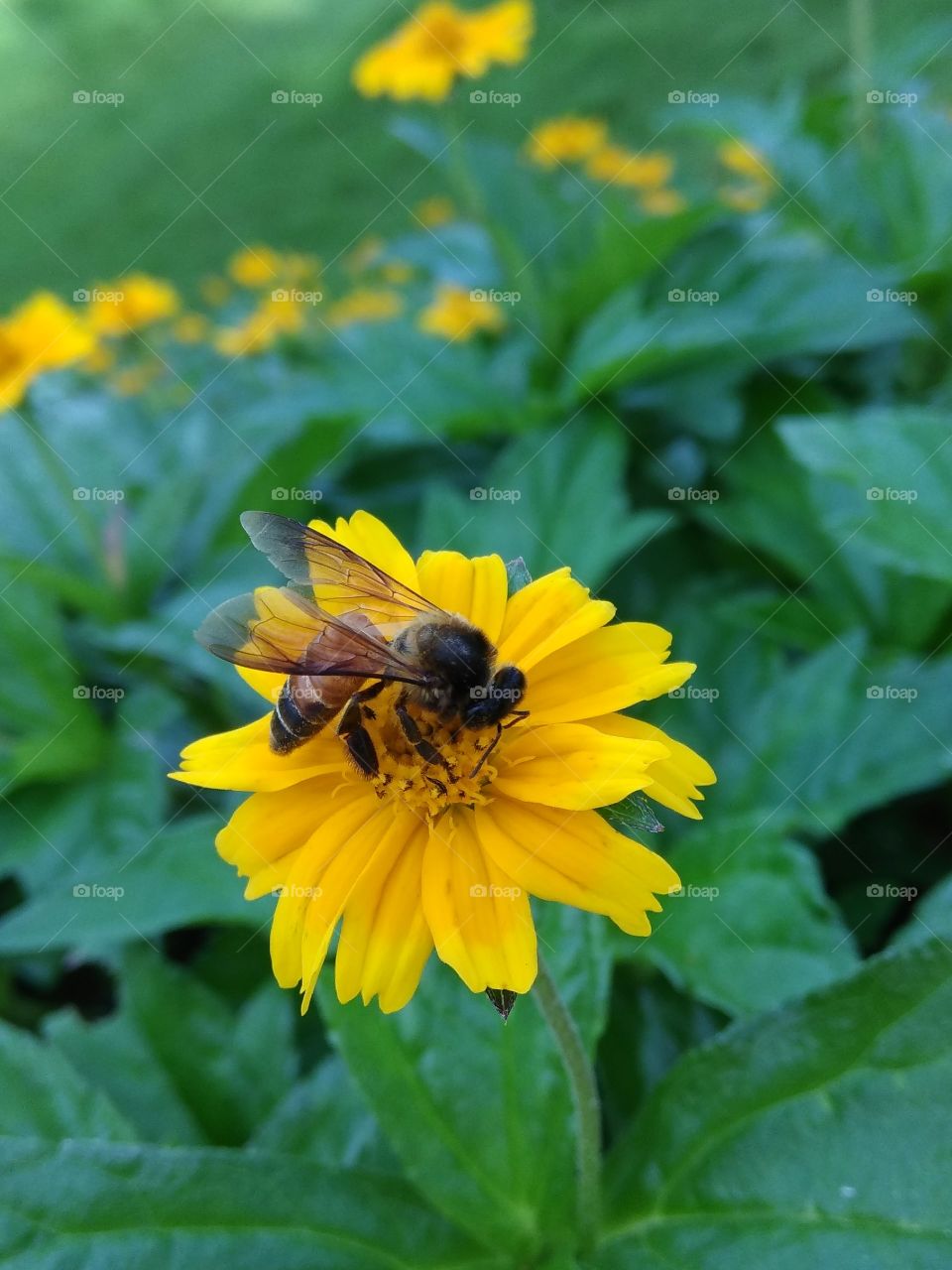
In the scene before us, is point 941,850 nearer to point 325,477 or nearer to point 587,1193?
point 587,1193

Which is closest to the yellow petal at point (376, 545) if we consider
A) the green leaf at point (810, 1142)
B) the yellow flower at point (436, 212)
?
the green leaf at point (810, 1142)

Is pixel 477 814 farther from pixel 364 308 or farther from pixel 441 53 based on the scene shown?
pixel 364 308

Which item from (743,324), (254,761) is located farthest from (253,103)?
(254,761)

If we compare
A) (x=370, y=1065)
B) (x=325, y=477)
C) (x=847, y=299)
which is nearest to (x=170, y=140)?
(x=325, y=477)

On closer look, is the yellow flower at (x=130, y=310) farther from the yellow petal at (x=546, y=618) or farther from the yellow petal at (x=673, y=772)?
the yellow petal at (x=673, y=772)

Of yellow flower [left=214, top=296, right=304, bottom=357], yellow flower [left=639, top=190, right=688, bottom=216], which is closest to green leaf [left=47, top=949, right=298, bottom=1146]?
yellow flower [left=214, top=296, right=304, bottom=357]

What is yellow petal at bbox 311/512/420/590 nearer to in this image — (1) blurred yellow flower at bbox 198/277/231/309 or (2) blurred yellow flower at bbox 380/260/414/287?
(2) blurred yellow flower at bbox 380/260/414/287

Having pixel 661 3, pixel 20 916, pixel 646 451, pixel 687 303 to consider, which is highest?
pixel 661 3
